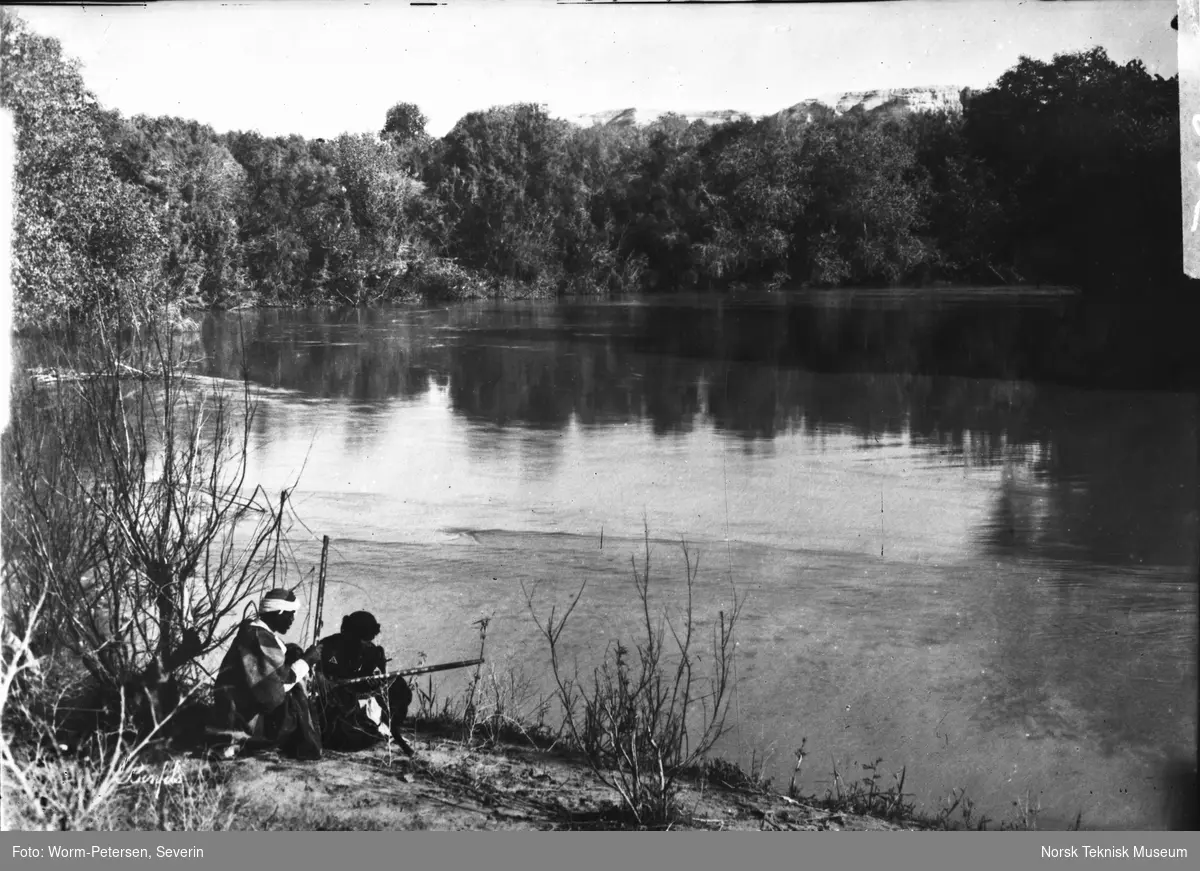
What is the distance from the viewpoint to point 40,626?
410cm

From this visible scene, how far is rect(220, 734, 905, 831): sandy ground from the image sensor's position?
3834 millimetres

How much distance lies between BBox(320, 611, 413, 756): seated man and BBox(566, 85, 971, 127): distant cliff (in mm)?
2122

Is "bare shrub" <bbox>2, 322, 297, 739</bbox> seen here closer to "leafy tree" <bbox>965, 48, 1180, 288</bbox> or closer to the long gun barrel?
the long gun barrel

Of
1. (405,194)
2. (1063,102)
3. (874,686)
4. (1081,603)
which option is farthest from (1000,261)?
(405,194)

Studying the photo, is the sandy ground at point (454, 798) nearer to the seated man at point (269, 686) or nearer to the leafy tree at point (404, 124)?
the seated man at point (269, 686)

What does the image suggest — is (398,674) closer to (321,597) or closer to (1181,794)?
(321,597)

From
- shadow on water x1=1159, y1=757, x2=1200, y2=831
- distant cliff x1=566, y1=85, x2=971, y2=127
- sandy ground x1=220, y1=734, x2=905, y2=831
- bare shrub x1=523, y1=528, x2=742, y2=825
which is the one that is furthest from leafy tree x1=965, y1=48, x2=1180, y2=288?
sandy ground x1=220, y1=734, x2=905, y2=831

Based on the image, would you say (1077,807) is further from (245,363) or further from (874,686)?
(245,363)

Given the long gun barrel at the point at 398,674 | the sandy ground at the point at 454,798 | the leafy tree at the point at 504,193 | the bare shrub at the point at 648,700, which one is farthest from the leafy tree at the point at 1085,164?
the long gun barrel at the point at 398,674

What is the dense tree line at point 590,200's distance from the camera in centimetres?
439

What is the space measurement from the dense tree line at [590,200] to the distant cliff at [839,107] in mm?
35

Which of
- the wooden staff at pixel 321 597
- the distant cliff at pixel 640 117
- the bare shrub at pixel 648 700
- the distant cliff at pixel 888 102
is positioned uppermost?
the distant cliff at pixel 888 102

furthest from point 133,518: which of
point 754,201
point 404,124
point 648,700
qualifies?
point 754,201

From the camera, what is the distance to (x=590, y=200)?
4.86 m
